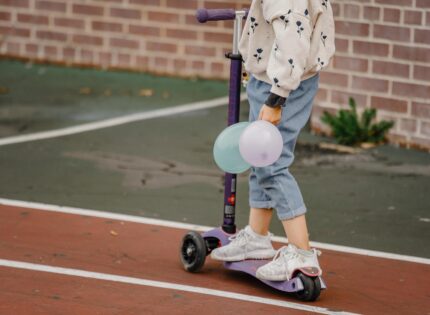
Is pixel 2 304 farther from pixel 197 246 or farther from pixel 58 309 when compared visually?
pixel 197 246

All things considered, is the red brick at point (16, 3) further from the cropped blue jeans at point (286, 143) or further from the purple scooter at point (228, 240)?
the cropped blue jeans at point (286, 143)

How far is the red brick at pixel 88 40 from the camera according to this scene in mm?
13680

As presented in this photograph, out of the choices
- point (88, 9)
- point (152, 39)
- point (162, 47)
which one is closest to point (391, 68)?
point (162, 47)

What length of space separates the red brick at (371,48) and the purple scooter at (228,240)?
162 inches

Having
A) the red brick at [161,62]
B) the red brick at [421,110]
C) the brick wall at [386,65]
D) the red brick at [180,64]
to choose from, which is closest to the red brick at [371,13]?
the brick wall at [386,65]

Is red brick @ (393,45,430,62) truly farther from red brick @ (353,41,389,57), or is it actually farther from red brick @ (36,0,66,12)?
red brick @ (36,0,66,12)

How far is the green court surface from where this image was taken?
8.26m

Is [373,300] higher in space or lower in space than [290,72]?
lower

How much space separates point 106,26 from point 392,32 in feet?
13.9

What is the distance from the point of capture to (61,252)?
725cm

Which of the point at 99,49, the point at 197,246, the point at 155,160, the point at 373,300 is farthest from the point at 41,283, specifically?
the point at 99,49

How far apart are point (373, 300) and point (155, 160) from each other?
12.0 ft

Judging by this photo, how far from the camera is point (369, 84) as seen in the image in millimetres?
10750

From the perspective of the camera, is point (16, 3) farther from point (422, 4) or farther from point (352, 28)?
point (422, 4)
